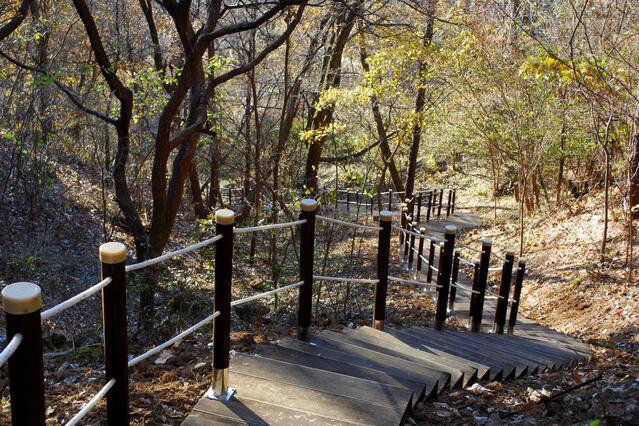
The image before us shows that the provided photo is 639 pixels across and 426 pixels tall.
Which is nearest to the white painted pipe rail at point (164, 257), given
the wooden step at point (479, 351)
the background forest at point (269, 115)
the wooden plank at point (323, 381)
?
the wooden plank at point (323, 381)

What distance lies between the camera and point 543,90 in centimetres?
1320

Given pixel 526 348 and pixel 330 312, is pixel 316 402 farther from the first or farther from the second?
pixel 330 312

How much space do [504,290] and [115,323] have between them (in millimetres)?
6020

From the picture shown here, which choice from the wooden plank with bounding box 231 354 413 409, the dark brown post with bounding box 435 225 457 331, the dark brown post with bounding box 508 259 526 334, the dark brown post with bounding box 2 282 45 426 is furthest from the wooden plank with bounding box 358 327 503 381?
the dark brown post with bounding box 2 282 45 426

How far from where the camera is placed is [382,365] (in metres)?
4.18

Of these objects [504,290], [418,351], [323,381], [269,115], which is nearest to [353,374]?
[323,381]

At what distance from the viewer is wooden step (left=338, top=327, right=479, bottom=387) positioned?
14.6ft

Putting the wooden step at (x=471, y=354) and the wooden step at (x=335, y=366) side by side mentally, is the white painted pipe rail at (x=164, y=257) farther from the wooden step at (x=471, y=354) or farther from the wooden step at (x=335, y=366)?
the wooden step at (x=471, y=354)

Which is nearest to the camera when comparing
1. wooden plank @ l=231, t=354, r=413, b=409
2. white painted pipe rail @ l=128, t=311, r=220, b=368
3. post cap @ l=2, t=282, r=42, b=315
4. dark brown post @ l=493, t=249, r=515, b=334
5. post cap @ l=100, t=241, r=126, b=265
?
post cap @ l=2, t=282, r=42, b=315

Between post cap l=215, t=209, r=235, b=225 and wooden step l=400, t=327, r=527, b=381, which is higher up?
post cap l=215, t=209, r=235, b=225

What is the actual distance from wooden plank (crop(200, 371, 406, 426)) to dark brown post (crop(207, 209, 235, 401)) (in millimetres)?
120

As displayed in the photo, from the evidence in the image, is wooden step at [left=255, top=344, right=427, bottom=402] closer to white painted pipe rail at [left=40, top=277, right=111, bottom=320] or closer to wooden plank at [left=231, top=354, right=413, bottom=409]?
wooden plank at [left=231, top=354, right=413, bottom=409]

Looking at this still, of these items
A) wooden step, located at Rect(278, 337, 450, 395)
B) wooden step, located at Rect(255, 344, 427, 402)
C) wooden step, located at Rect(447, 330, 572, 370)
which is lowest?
wooden step, located at Rect(447, 330, 572, 370)

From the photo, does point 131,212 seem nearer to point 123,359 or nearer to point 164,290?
point 164,290
